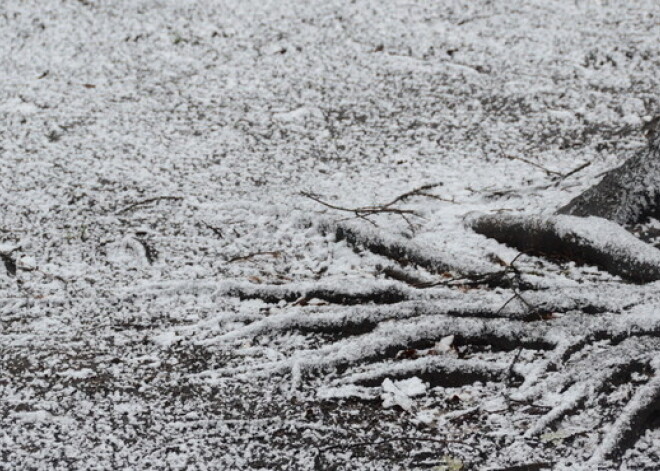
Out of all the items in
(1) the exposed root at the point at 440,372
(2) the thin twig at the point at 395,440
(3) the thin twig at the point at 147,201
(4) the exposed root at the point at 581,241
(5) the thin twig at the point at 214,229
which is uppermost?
(4) the exposed root at the point at 581,241

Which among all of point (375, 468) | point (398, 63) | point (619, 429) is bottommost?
point (375, 468)

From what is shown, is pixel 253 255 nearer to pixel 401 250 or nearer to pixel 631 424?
pixel 401 250

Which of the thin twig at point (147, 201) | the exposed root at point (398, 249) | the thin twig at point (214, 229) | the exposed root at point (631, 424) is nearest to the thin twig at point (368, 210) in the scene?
the exposed root at point (398, 249)

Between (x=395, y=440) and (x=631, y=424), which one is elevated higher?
(x=631, y=424)

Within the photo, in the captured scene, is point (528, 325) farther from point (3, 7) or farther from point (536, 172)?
point (3, 7)

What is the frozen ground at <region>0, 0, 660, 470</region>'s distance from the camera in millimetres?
2568

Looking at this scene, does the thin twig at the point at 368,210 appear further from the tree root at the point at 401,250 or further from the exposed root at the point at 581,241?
the exposed root at the point at 581,241

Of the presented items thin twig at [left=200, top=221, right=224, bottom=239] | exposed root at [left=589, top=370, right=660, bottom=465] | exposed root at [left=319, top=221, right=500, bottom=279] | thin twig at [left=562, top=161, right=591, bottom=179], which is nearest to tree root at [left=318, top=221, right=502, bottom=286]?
exposed root at [left=319, top=221, right=500, bottom=279]

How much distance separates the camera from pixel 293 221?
13.8ft

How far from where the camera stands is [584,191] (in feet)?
13.0

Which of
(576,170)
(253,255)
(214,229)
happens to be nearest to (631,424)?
(253,255)

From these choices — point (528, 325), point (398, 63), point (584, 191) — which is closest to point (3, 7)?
point (398, 63)

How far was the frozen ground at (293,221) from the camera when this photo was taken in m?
2.57

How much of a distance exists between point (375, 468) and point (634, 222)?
199 centimetres
